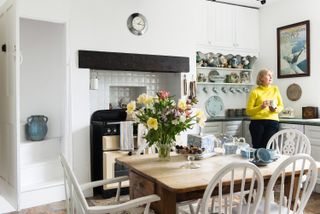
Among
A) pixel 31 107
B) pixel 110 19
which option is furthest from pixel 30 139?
pixel 110 19

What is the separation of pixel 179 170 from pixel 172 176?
0.16m

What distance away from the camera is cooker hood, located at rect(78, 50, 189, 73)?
3779 mm

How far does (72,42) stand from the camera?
371 centimetres

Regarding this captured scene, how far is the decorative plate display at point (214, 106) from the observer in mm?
5324

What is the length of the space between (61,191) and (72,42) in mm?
1758

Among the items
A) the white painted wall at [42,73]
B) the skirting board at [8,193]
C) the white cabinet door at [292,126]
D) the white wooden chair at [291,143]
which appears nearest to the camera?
the white wooden chair at [291,143]

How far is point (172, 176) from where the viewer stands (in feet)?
6.12

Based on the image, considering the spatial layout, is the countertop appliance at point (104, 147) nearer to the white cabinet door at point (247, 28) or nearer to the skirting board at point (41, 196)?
the skirting board at point (41, 196)

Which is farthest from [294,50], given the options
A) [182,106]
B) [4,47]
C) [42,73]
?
[4,47]

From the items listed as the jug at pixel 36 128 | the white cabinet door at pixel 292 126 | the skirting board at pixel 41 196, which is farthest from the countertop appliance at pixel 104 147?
the white cabinet door at pixel 292 126

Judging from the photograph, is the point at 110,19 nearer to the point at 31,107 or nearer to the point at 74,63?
the point at 74,63

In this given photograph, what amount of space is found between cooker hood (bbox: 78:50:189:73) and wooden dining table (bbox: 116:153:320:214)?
68.7 inches

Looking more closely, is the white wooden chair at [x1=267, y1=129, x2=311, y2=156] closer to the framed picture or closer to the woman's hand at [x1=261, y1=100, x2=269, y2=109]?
the woman's hand at [x1=261, y1=100, x2=269, y2=109]

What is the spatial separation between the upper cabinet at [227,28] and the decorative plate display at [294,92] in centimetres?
93
